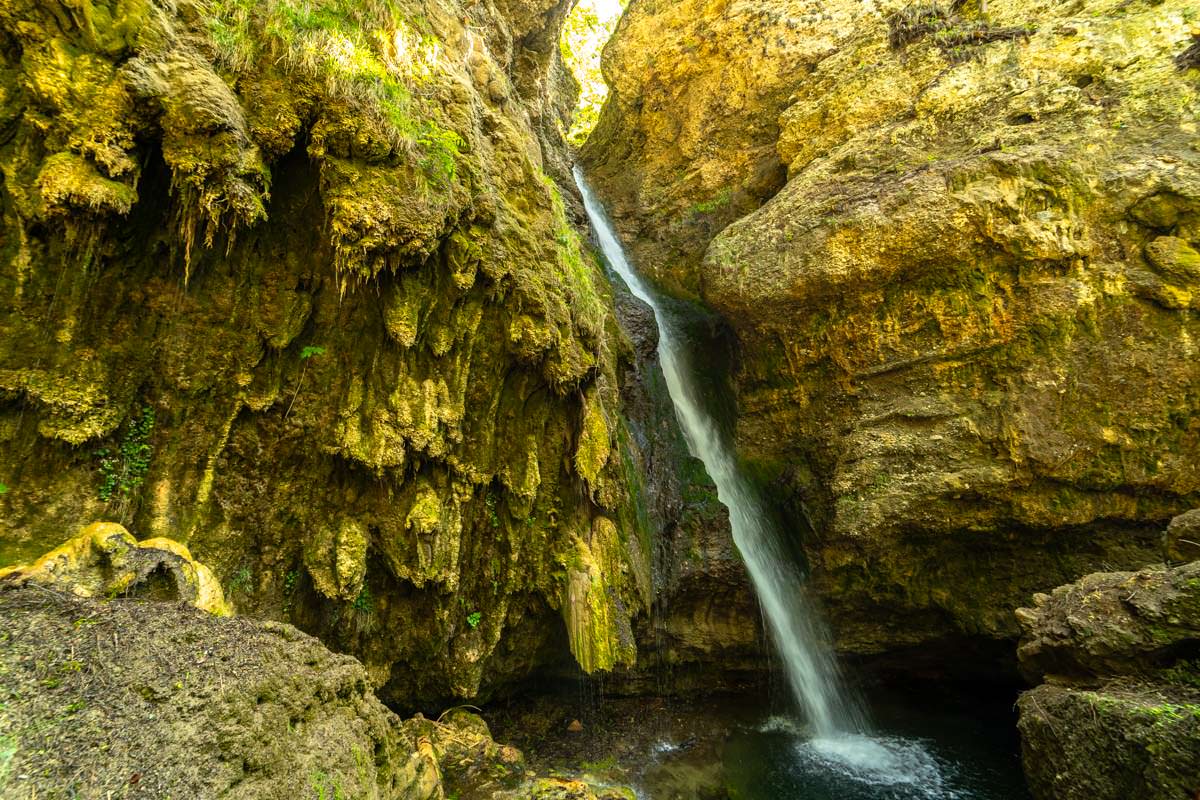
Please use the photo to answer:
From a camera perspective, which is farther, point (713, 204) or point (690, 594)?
point (713, 204)

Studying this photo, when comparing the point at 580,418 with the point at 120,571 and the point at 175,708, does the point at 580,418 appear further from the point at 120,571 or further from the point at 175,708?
the point at 175,708

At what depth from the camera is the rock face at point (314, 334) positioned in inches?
160

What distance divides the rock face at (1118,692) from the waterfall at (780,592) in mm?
3686

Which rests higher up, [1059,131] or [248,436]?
[1059,131]

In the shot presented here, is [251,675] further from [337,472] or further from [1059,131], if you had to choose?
[1059,131]

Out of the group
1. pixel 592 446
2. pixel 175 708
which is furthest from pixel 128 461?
pixel 592 446

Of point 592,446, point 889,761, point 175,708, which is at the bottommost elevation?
point 889,761

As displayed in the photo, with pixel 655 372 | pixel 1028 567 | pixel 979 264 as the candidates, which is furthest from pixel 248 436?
pixel 1028 567

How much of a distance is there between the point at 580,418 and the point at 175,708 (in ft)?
16.7

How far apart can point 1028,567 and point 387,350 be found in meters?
9.53

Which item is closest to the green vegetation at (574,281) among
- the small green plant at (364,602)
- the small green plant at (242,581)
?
the small green plant at (364,602)

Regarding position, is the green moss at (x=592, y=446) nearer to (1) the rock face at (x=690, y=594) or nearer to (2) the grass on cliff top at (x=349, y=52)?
(1) the rock face at (x=690, y=594)

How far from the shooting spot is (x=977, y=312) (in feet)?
26.0

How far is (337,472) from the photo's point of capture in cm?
576
